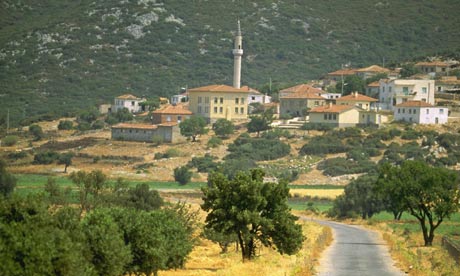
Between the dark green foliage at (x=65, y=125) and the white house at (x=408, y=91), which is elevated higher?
the white house at (x=408, y=91)

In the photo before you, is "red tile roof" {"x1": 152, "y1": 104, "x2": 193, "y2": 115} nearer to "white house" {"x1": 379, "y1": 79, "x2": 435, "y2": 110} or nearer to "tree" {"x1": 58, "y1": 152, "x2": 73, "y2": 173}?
"tree" {"x1": 58, "y1": 152, "x2": 73, "y2": 173}

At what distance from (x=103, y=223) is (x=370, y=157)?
258 feet

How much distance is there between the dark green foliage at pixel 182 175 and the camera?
10450 centimetres

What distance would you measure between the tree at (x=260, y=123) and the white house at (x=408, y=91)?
13481 millimetres

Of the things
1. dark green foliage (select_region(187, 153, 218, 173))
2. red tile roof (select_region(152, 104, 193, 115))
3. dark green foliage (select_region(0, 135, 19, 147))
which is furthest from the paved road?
dark green foliage (select_region(0, 135, 19, 147))

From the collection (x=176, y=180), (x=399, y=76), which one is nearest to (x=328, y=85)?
(x=399, y=76)

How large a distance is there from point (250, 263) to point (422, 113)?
8059cm

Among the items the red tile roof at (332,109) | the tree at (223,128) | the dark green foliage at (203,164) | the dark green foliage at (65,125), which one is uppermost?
the red tile roof at (332,109)

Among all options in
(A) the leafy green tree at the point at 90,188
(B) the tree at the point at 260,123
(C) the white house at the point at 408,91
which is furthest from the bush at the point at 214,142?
(A) the leafy green tree at the point at 90,188

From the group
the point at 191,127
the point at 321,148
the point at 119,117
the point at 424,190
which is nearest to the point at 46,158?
the point at 191,127

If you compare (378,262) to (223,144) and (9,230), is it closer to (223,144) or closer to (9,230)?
(9,230)

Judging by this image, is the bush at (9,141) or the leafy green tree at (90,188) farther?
the bush at (9,141)

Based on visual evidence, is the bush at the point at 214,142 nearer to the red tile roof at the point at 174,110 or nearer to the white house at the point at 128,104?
the red tile roof at the point at 174,110

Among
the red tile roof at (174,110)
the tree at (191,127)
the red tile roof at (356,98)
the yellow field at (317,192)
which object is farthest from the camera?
the red tile roof at (174,110)
